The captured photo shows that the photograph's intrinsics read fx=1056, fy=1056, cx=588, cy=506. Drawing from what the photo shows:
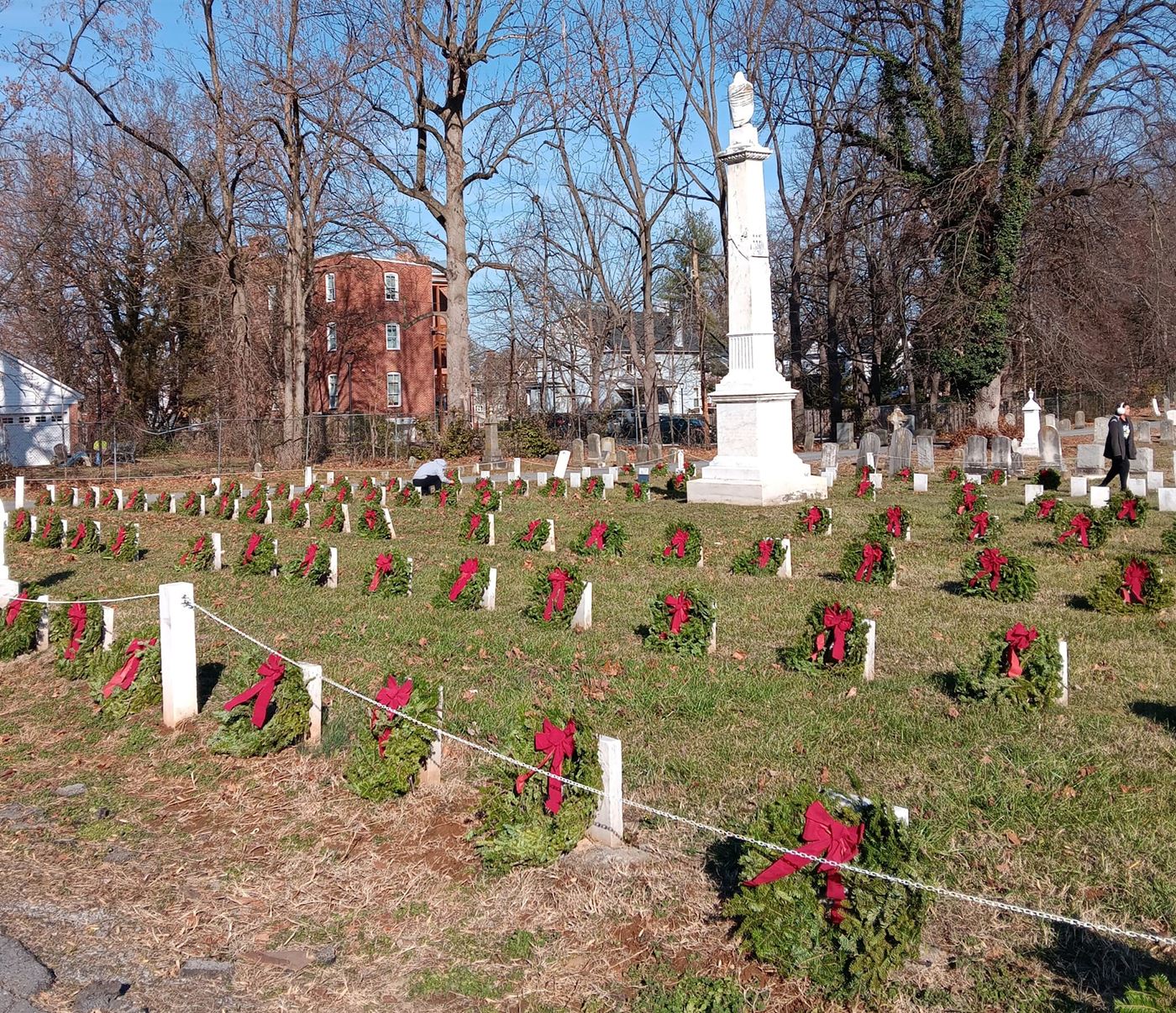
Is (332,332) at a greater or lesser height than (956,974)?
greater

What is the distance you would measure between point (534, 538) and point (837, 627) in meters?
7.18

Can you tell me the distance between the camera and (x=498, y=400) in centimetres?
5262

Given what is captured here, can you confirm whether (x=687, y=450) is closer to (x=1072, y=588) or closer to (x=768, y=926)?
(x=1072, y=588)

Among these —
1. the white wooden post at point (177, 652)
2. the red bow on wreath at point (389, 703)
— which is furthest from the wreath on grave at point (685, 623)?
the white wooden post at point (177, 652)

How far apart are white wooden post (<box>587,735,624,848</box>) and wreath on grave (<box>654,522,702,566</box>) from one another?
731cm

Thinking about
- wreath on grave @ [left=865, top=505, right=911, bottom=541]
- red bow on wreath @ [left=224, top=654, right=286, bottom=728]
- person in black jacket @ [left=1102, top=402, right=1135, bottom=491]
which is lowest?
red bow on wreath @ [left=224, top=654, right=286, bottom=728]

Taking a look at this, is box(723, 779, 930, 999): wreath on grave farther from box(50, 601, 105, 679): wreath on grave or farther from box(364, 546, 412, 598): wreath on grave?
box(364, 546, 412, 598): wreath on grave

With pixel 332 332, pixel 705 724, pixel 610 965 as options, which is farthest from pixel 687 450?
→ pixel 610 965

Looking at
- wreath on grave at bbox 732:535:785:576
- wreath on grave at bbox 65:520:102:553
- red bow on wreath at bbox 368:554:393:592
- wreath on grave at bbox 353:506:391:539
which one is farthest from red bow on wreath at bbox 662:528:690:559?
wreath on grave at bbox 65:520:102:553

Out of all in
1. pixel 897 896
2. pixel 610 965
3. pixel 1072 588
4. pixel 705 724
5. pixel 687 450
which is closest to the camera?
pixel 897 896

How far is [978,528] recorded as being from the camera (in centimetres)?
1286

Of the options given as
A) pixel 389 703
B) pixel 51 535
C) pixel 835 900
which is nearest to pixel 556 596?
pixel 389 703

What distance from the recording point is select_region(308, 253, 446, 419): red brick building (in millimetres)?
52438

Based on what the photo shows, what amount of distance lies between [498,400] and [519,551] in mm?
39015
